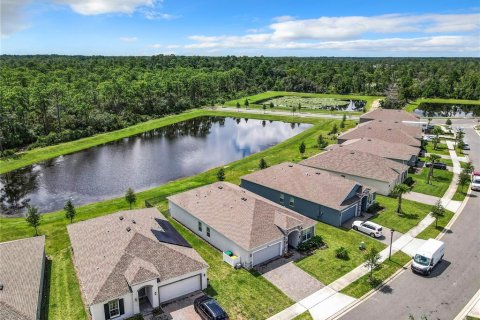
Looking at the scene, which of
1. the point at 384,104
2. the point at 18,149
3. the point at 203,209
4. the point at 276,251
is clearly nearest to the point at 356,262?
the point at 276,251

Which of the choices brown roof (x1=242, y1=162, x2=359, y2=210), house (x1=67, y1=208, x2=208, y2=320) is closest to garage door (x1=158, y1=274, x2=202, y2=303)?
house (x1=67, y1=208, x2=208, y2=320)

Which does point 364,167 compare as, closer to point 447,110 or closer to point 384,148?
point 384,148

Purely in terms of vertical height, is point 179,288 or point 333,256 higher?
point 179,288

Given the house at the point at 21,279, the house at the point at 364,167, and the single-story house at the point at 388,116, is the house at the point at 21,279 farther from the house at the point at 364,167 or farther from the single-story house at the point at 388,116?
the single-story house at the point at 388,116

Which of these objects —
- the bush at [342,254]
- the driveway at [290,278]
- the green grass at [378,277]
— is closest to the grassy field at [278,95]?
the bush at [342,254]

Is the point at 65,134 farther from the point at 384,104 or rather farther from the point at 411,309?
the point at 384,104

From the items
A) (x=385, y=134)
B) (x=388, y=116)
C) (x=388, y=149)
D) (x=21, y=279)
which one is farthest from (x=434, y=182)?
(x=21, y=279)
